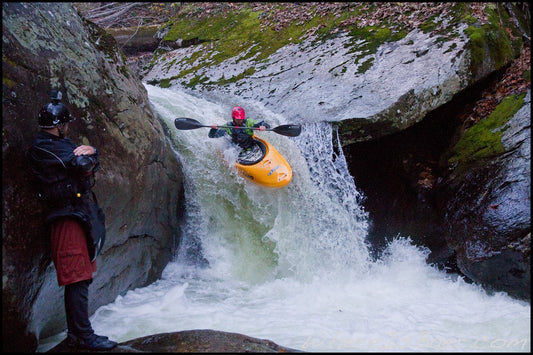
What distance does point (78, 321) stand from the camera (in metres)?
2.92

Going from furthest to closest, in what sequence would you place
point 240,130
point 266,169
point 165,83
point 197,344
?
1. point 165,83
2. point 240,130
3. point 266,169
4. point 197,344

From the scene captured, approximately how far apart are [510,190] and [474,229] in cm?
66

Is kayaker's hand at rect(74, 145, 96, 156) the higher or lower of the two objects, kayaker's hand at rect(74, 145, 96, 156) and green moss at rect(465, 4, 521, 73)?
the lower

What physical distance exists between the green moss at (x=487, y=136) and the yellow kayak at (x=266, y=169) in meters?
2.68

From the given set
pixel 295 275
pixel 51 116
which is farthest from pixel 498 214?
pixel 51 116

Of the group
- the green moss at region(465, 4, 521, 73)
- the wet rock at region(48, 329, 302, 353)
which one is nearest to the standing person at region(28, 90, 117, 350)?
the wet rock at region(48, 329, 302, 353)

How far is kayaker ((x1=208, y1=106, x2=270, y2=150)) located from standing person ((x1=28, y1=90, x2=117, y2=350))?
2914 millimetres

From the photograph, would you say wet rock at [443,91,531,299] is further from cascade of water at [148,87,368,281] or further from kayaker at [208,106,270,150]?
kayaker at [208,106,270,150]

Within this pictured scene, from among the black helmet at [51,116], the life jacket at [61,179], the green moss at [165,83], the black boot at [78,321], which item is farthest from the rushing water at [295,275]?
the black helmet at [51,116]

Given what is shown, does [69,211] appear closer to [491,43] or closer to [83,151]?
[83,151]

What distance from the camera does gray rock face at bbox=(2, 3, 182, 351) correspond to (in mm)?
2949

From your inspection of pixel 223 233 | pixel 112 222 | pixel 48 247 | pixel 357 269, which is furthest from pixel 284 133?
pixel 48 247

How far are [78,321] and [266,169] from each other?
3.10 m

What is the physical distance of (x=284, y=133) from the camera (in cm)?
558
